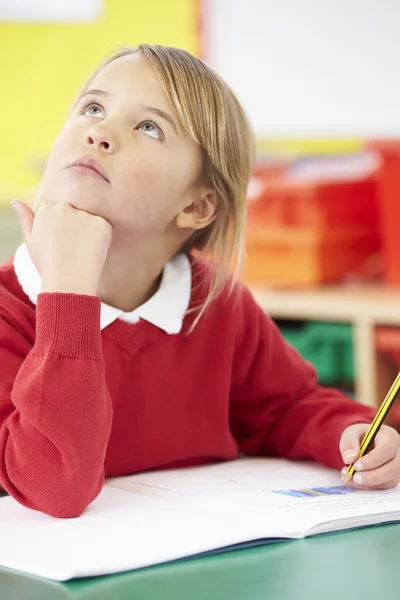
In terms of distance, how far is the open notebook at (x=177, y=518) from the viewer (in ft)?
2.55

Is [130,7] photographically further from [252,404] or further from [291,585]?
[291,585]

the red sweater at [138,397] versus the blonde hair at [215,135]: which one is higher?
the blonde hair at [215,135]

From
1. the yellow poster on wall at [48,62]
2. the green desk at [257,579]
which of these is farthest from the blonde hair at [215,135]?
the yellow poster on wall at [48,62]

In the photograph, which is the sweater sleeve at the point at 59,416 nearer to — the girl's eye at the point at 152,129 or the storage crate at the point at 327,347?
the girl's eye at the point at 152,129

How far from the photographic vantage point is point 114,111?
106cm

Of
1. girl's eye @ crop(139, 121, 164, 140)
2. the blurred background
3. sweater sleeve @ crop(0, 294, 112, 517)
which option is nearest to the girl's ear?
girl's eye @ crop(139, 121, 164, 140)

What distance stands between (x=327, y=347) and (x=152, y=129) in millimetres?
1277

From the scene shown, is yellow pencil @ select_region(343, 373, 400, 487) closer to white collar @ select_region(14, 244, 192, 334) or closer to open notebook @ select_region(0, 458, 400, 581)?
open notebook @ select_region(0, 458, 400, 581)

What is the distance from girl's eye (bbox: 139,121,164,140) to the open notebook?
358mm

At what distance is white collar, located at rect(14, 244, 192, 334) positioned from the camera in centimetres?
107

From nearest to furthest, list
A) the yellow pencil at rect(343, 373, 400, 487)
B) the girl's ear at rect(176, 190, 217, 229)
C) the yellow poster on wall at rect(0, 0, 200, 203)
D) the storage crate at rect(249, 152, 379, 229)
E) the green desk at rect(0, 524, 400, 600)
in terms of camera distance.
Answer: the green desk at rect(0, 524, 400, 600), the yellow pencil at rect(343, 373, 400, 487), the girl's ear at rect(176, 190, 217, 229), the storage crate at rect(249, 152, 379, 229), the yellow poster on wall at rect(0, 0, 200, 203)

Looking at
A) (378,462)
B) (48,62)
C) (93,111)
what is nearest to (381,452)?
(378,462)

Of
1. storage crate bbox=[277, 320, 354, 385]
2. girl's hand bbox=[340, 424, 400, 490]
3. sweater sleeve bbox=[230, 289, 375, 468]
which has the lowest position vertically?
storage crate bbox=[277, 320, 354, 385]

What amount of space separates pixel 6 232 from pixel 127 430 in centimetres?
74
